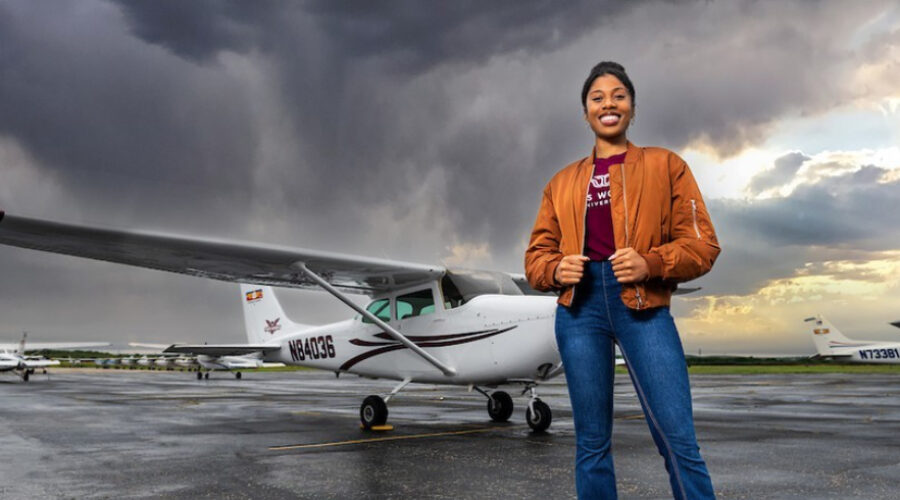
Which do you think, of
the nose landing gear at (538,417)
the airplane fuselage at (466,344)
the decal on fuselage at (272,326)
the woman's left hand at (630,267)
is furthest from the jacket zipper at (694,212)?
the decal on fuselage at (272,326)

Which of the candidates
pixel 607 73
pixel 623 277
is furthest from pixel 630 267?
pixel 607 73

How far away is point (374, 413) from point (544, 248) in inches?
278

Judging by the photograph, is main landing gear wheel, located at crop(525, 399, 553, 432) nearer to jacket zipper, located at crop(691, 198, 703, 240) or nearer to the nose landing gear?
the nose landing gear

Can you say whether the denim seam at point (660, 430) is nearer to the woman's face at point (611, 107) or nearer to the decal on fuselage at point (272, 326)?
the woman's face at point (611, 107)

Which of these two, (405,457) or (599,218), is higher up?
(599,218)

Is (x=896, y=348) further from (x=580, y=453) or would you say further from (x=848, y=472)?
(x=580, y=453)

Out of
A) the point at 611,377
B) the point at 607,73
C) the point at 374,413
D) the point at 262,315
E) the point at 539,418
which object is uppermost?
the point at 262,315

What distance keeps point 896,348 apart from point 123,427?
43929 millimetres

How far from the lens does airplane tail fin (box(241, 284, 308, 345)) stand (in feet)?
48.5

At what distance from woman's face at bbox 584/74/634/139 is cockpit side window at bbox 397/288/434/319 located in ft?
23.6

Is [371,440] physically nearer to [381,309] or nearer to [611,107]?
[381,309]

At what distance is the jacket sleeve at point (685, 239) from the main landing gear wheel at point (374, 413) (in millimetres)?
7328

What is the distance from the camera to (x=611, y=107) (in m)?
2.33

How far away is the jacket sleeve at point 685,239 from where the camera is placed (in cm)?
206
